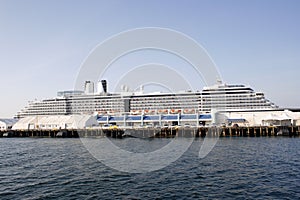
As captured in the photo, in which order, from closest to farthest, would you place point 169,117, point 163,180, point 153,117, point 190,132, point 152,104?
point 163,180 → point 190,132 → point 169,117 → point 153,117 → point 152,104

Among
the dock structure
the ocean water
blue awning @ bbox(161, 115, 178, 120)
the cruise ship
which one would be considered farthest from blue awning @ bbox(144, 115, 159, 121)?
the ocean water

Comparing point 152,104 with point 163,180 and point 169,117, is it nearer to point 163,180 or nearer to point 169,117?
point 169,117

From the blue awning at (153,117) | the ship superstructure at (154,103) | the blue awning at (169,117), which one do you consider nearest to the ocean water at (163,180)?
the blue awning at (169,117)

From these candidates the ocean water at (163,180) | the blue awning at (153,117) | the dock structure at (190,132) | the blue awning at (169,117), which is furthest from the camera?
the blue awning at (153,117)

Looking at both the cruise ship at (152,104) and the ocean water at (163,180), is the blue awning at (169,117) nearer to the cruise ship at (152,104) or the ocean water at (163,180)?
the cruise ship at (152,104)

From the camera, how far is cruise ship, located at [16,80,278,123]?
2598 inches

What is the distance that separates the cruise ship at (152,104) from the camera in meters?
66.0

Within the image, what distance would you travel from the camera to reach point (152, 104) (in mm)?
77125

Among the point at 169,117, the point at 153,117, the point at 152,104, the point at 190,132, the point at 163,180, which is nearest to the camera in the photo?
the point at 163,180

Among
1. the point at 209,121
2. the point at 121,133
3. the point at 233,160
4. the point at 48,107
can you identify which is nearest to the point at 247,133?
the point at 209,121

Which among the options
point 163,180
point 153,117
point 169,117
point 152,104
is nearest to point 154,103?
point 152,104

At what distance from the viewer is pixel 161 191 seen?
49.6 ft

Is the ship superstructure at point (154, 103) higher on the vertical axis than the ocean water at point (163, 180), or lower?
higher

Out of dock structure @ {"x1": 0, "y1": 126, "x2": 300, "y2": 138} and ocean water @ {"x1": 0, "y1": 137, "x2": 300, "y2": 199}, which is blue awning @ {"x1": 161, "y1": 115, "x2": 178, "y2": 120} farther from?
ocean water @ {"x1": 0, "y1": 137, "x2": 300, "y2": 199}
